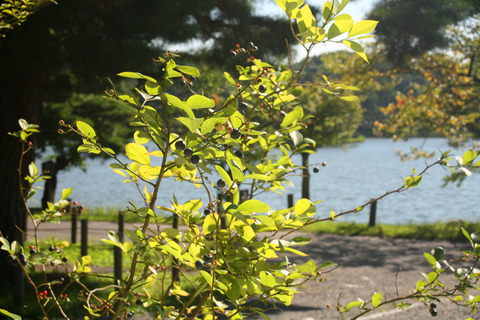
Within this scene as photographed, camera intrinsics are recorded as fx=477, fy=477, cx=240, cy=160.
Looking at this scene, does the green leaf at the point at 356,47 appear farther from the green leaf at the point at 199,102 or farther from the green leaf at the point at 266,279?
the green leaf at the point at 266,279

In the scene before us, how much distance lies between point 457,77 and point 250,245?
1466 centimetres

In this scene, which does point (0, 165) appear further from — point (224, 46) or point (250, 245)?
point (250, 245)

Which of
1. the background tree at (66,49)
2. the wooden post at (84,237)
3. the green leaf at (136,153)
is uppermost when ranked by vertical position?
the background tree at (66,49)

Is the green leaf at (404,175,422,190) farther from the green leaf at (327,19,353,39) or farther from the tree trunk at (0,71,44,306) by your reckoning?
the tree trunk at (0,71,44,306)

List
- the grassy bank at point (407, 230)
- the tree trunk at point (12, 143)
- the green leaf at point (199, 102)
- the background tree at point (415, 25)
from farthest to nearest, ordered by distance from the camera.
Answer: the background tree at point (415, 25) → the grassy bank at point (407, 230) → the tree trunk at point (12, 143) → the green leaf at point (199, 102)

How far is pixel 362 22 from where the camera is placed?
1469 millimetres

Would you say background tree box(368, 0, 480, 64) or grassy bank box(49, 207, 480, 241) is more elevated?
background tree box(368, 0, 480, 64)

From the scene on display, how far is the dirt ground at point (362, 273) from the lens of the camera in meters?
5.64

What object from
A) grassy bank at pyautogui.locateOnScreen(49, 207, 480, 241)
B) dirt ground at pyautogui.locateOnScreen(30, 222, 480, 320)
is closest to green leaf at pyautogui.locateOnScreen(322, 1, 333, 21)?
dirt ground at pyautogui.locateOnScreen(30, 222, 480, 320)

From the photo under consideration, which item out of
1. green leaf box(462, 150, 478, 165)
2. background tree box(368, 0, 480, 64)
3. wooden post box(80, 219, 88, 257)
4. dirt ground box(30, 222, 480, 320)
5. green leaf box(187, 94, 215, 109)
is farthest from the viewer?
background tree box(368, 0, 480, 64)

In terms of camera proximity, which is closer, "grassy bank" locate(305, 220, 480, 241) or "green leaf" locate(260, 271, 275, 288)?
"green leaf" locate(260, 271, 275, 288)

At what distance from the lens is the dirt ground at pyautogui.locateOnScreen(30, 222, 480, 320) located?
5.64 metres

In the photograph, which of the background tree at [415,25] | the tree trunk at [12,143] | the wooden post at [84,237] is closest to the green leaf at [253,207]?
the tree trunk at [12,143]

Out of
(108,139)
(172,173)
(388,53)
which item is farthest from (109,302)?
(388,53)
